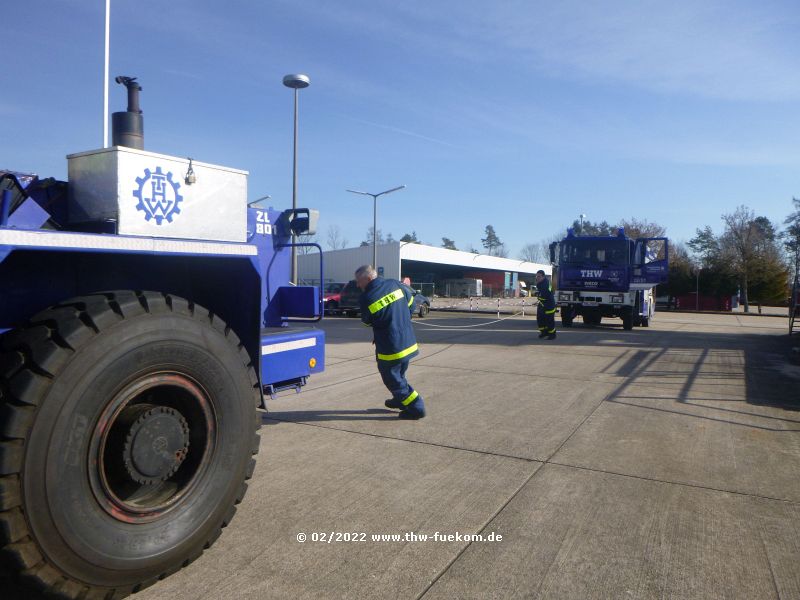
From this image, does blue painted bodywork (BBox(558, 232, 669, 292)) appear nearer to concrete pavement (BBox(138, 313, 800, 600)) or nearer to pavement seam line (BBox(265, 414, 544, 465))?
concrete pavement (BBox(138, 313, 800, 600))

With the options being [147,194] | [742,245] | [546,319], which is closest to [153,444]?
[147,194]


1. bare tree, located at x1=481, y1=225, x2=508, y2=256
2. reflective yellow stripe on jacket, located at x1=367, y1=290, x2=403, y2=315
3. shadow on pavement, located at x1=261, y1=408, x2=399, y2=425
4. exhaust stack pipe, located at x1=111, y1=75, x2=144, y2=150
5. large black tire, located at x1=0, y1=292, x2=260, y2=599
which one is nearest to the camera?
large black tire, located at x1=0, y1=292, x2=260, y2=599

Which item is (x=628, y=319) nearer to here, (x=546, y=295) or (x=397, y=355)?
(x=546, y=295)

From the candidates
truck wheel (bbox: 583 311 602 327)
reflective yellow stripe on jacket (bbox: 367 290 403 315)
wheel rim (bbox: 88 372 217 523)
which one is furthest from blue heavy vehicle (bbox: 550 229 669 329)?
wheel rim (bbox: 88 372 217 523)

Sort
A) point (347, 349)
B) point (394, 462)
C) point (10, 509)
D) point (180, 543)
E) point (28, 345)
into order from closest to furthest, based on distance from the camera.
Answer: point (10, 509) < point (28, 345) < point (180, 543) < point (394, 462) < point (347, 349)

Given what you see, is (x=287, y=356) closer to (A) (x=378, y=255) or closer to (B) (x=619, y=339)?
(B) (x=619, y=339)

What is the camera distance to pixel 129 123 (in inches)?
137

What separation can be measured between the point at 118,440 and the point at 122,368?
0.39 metres

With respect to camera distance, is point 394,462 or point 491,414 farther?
point 491,414

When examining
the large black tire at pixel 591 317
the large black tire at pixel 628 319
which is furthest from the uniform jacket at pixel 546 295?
the large black tire at pixel 591 317

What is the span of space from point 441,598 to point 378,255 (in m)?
49.8

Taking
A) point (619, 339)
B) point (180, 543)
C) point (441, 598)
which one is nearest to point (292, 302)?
point (180, 543)

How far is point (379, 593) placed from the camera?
2.70 meters

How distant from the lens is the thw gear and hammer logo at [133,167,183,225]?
9.97 feet
